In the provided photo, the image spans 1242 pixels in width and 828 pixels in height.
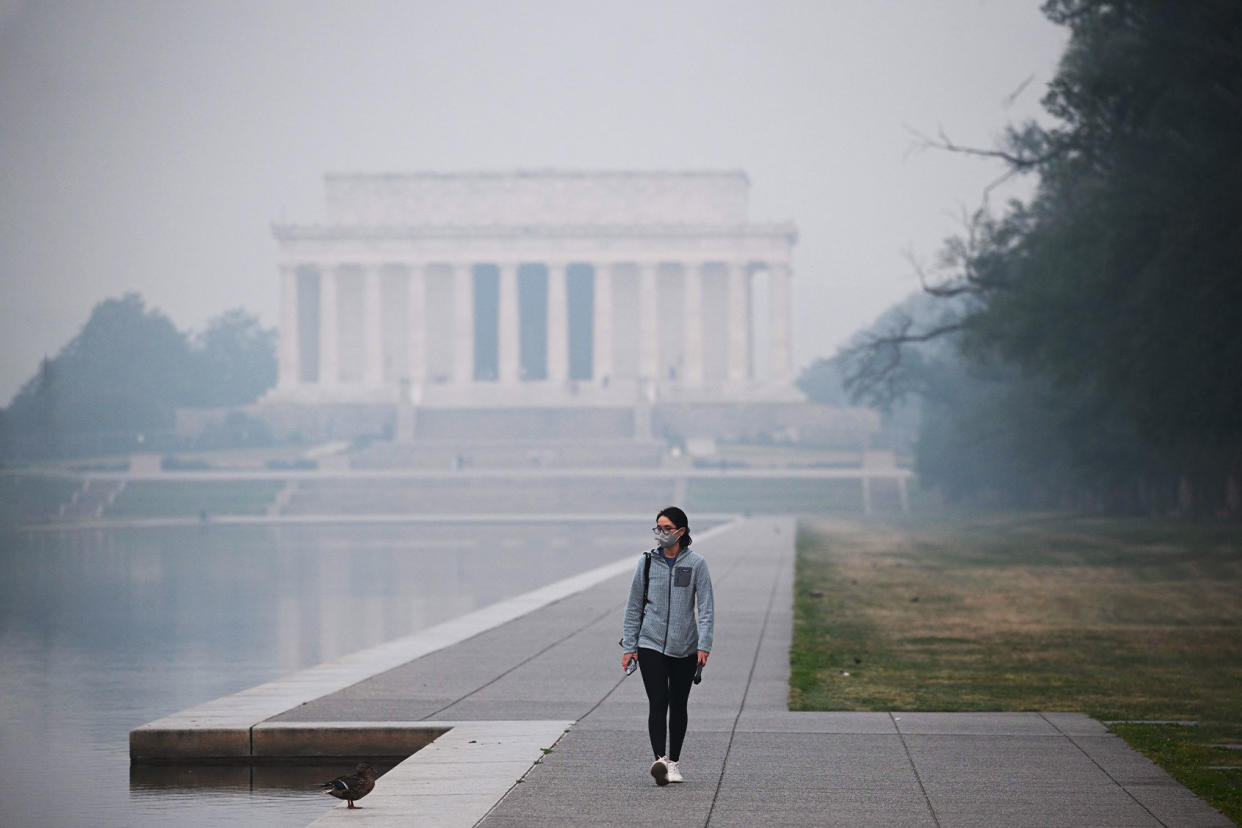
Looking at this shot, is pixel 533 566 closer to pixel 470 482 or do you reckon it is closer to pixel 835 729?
pixel 835 729

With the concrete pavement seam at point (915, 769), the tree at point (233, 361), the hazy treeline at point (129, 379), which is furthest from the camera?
the tree at point (233, 361)

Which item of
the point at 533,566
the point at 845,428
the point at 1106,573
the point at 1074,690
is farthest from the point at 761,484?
the point at 1074,690

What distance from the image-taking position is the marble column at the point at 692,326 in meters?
123

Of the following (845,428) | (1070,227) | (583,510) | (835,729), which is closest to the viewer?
(835,729)

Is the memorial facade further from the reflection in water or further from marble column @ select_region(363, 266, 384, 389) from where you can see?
the reflection in water

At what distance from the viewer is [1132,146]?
39188 millimetres

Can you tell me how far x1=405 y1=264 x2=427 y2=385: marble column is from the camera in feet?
403

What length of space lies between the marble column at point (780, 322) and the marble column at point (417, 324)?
24866 mm

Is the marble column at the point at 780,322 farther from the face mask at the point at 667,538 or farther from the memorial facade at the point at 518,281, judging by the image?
the face mask at the point at 667,538

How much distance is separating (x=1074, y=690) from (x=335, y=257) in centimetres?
10754

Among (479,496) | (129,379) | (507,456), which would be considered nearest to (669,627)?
(479,496)

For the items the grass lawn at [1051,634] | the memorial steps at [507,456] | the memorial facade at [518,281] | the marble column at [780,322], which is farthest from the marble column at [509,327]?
the grass lawn at [1051,634]

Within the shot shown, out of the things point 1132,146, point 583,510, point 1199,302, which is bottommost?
point 583,510

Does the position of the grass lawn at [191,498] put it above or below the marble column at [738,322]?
below
